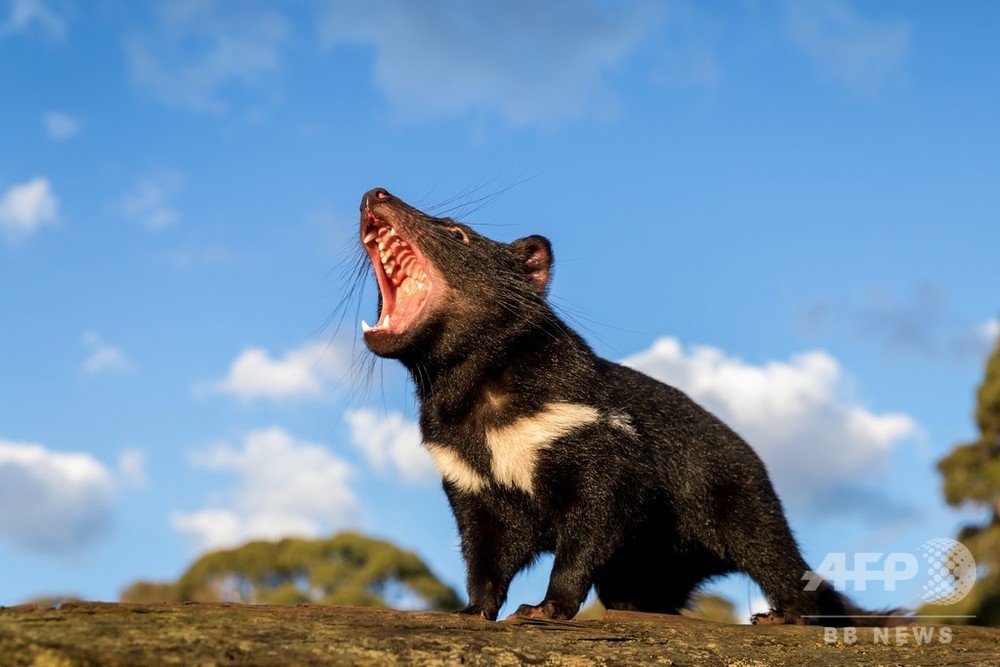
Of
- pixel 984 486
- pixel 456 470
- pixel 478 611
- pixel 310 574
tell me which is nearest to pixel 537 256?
pixel 456 470

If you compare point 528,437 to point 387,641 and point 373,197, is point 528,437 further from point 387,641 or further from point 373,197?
point 387,641

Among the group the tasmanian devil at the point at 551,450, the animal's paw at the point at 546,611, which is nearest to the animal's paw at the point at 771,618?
the tasmanian devil at the point at 551,450

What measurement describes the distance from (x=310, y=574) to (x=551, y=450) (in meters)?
31.8

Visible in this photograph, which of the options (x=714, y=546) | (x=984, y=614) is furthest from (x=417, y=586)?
(x=714, y=546)

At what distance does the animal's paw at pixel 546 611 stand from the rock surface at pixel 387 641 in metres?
0.32

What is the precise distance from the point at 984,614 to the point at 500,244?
1897 centimetres

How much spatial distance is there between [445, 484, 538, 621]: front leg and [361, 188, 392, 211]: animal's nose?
6.99 feet

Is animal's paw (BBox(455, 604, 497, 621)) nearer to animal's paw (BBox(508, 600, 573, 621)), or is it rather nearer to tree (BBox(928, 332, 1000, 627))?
animal's paw (BBox(508, 600, 573, 621))

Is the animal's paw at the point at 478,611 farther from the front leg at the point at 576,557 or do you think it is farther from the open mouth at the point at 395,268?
the open mouth at the point at 395,268

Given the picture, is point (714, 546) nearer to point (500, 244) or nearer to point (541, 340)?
point (541, 340)

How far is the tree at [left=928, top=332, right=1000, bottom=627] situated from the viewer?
2302cm

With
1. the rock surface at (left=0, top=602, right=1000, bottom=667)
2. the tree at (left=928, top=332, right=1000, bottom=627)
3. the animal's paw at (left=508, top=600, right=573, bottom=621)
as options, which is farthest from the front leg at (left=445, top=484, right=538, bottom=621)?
the tree at (left=928, top=332, right=1000, bottom=627)

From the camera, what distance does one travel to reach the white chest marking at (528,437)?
6.90 meters

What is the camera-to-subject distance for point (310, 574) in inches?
1460
